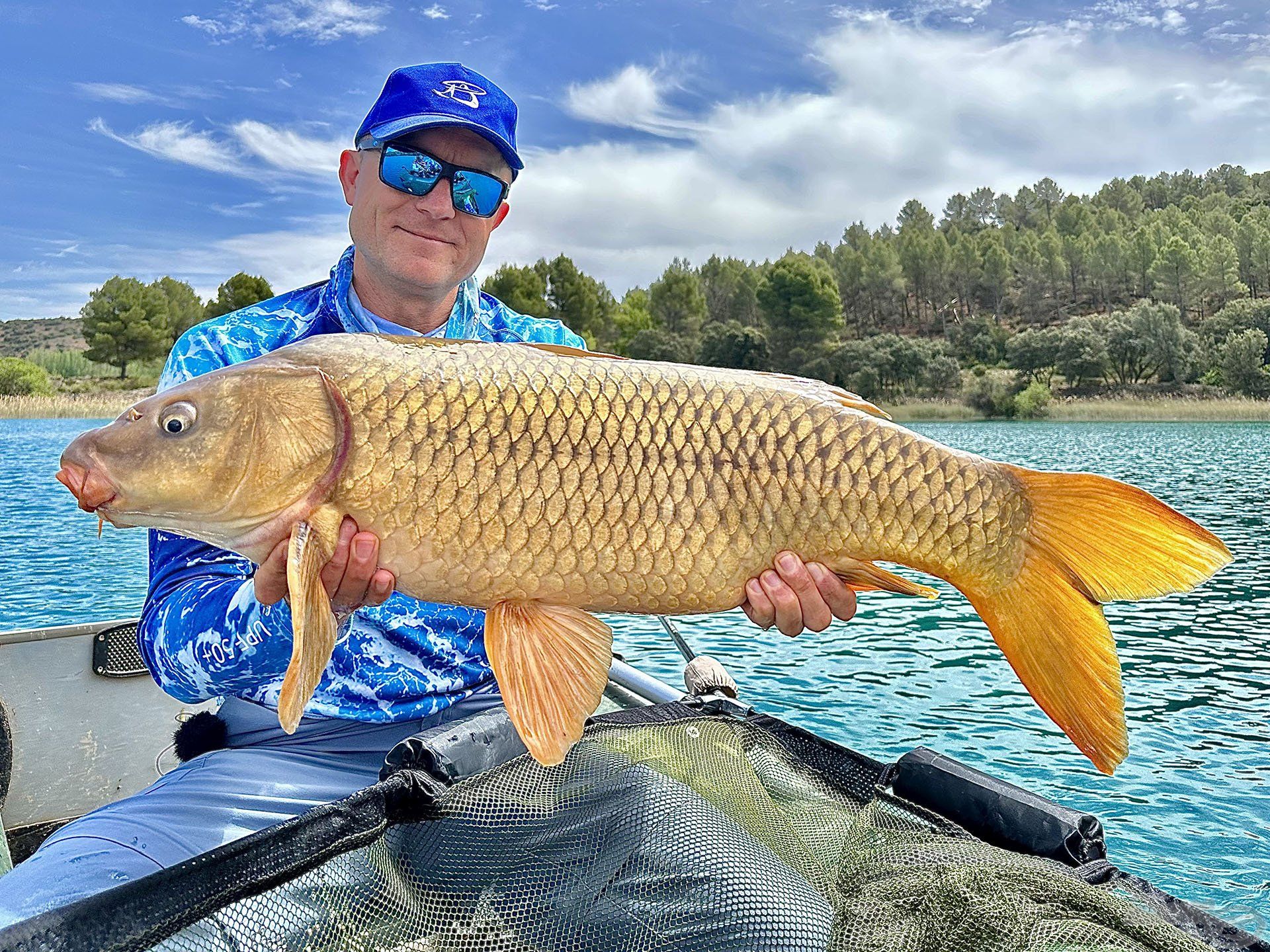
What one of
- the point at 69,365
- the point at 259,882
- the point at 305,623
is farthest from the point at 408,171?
the point at 69,365

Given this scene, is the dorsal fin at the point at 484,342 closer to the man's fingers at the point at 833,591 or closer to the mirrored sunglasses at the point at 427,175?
the man's fingers at the point at 833,591

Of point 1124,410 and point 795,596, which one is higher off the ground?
point 1124,410

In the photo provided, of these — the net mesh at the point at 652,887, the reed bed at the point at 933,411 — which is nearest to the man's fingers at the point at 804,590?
the net mesh at the point at 652,887

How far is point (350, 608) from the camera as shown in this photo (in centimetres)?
164

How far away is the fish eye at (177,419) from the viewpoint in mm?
1565

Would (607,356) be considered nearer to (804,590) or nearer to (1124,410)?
(804,590)

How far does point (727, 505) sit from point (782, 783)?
76 cm

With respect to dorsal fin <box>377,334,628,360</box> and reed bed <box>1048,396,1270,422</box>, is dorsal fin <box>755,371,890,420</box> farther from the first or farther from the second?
reed bed <box>1048,396,1270,422</box>

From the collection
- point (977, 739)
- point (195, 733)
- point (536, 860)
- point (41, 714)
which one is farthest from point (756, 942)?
point (977, 739)

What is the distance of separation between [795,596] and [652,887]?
0.53 meters

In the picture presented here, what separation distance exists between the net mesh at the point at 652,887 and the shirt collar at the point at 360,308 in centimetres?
107

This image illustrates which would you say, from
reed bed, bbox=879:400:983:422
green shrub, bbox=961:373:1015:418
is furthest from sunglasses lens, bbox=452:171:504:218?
green shrub, bbox=961:373:1015:418

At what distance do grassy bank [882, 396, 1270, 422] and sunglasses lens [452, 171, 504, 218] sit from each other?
40.7m

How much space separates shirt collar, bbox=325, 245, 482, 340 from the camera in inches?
91.5
